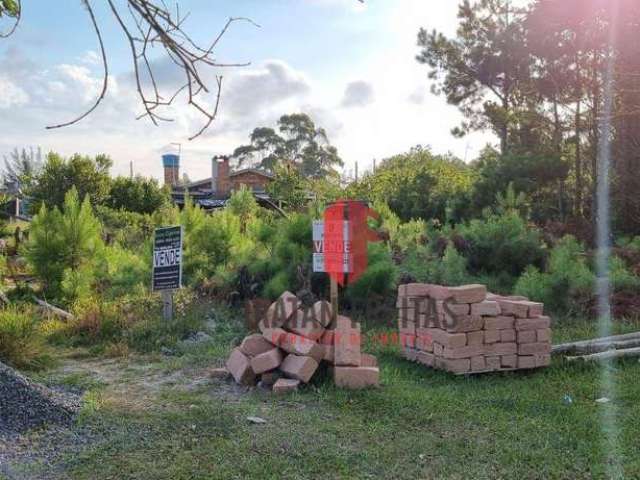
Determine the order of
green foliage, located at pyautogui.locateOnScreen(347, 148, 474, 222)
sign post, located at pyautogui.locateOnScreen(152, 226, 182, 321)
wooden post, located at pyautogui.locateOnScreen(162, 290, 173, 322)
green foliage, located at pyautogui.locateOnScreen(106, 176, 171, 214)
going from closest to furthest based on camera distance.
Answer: sign post, located at pyautogui.locateOnScreen(152, 226, 182, 321) < wooden post, located at pyautogui.locateOnScreen(162, 290, 173, 322) < green foliage, located at pyautogui.locateOnScreen(347, 148, 474, 222) < green foliage, located at pyautogui.locateOnScreen(106, 176, 171, 214)

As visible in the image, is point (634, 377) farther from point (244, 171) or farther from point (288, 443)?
point (244, 171)

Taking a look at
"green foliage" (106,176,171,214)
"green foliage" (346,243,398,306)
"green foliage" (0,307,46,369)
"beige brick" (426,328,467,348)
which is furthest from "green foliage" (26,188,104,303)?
"green foliage" (106,176,171,214)

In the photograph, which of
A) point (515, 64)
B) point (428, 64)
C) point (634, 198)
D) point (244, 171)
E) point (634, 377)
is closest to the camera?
point (634, 377)

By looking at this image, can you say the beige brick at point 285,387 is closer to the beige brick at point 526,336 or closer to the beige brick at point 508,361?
the beige brick at point 508,361

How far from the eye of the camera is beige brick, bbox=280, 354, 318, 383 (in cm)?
518

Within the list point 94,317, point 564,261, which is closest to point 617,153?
point 564,261

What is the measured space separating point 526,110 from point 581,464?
17594 millimetres

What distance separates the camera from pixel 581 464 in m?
3.60

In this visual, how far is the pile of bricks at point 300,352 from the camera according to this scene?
5.17m

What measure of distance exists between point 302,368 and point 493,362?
1.82 meters

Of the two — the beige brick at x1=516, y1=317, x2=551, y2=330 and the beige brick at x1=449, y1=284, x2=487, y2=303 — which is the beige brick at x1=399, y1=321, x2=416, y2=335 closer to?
the beige brick at x1=449, y1=284, x2=487, y2=303

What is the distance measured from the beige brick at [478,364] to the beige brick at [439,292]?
61 centimetres

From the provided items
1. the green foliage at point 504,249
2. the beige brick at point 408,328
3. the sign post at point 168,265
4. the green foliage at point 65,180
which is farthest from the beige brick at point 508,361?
the green foliage at point 65,180

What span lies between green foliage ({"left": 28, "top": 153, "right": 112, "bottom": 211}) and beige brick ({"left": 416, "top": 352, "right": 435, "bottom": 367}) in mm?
19139
